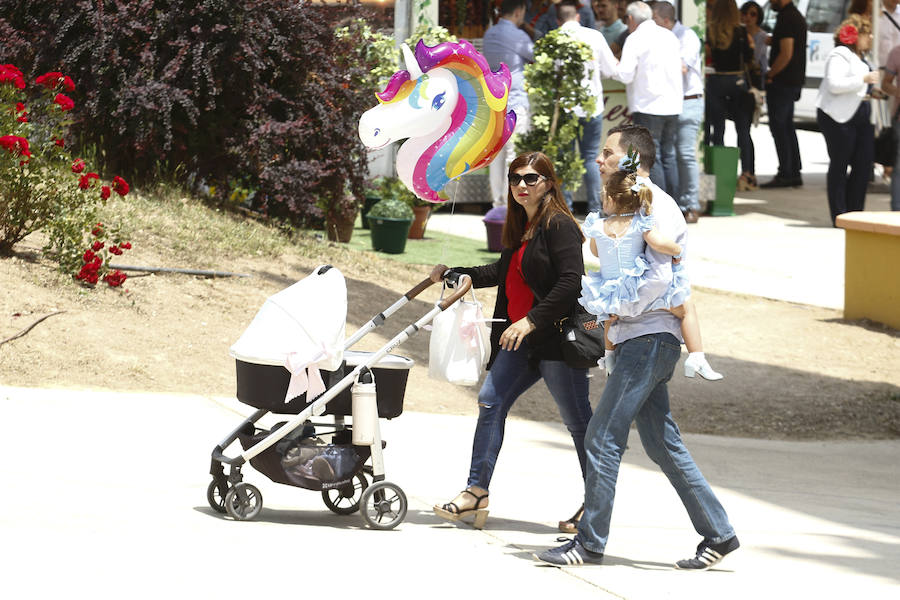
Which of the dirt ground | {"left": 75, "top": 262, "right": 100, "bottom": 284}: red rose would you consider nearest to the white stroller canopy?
the dirt ground

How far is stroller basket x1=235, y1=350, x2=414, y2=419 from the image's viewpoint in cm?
520

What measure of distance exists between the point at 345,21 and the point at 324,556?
8594 millimetres

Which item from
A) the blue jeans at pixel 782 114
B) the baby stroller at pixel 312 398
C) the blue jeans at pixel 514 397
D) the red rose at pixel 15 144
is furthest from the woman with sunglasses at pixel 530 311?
the blue jeans at pixel 782 114

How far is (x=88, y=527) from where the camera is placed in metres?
4.98

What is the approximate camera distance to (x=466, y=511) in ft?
18.0

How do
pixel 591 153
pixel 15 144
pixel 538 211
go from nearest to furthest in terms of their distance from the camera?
pixel 538 211 → pixel 15 144 → pixel 591 153

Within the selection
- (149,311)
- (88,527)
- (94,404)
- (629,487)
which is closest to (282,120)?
(149,311)

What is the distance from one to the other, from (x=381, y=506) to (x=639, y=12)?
9.28m

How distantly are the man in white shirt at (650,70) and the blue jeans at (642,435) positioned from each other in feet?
28.7

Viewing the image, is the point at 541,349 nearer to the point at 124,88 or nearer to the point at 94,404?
the point at 94,404

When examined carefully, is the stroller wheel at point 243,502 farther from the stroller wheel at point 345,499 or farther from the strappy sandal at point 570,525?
the strappy sandal at point 570,525

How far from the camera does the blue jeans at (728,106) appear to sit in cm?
1716

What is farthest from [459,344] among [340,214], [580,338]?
[340,214]

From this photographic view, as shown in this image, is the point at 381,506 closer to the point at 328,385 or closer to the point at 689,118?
the point at 328,385
